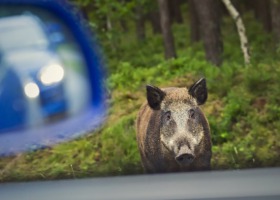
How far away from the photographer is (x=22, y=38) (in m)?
2.83

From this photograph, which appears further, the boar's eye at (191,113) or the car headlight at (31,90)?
the boar's eye at (191,113)

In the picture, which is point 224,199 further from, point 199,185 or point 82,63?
point 82,63

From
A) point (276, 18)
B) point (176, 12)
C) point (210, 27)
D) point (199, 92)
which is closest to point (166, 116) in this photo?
point (199, 92)

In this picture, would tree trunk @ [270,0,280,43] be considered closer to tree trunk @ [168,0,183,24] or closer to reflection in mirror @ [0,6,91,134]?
tree trunk @ [168,0,183,24]

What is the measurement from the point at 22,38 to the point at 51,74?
8.3 inches

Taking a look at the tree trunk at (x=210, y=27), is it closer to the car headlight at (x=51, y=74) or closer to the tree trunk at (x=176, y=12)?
the car headlight at (x=51, y=74)

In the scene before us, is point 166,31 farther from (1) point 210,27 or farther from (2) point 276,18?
(2) point 276,18

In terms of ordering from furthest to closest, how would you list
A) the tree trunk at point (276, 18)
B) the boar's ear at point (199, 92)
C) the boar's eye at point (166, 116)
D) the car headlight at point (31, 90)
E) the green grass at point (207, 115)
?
the tree trunk at point (276, 18), the boar's ear at point (199, 92), the boar's eye at point (166, 116), the green grass at point (207, 115), the car headlight at point (31, 90)

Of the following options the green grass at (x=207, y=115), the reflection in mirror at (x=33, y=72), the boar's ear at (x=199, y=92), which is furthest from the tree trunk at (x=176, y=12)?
the reflection in mirror at (x=33, y=72)

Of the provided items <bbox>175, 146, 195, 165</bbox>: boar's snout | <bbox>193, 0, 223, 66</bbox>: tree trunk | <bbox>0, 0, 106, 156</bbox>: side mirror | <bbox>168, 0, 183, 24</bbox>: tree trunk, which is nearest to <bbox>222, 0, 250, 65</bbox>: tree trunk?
<bbox>193, 0, 223, 66</bbox>: tree trunk

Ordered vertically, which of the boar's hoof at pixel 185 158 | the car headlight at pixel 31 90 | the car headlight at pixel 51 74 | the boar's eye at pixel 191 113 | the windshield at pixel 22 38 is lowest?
the boar's hoof at pixel 185 158

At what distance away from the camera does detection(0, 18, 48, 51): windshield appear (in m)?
2.83

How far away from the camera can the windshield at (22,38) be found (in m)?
2.83

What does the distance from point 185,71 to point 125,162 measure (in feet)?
11.8
